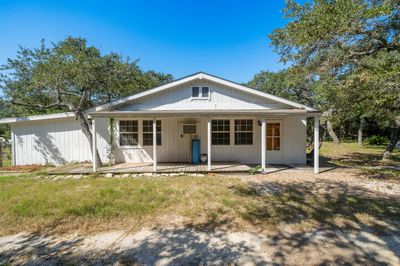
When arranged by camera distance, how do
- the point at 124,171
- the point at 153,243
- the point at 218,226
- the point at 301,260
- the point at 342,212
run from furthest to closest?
the point at 124,171, the point at 342,212, the point at 218,226, the point at 153,243, the point at 301,260

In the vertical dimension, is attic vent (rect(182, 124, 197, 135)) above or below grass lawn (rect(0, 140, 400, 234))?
above

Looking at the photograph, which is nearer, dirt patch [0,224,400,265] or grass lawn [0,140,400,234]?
dirt patch [0,224,400,265]

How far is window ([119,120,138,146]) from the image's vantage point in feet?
32.6

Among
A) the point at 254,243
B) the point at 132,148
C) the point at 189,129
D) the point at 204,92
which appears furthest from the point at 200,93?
the point at 254,243

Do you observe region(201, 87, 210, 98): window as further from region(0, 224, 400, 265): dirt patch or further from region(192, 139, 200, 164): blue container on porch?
region(0, 224, 400, 265): dirt patch

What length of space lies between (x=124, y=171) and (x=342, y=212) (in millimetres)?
7134

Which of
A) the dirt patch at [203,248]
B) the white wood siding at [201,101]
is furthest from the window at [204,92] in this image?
the dirt patch at [203,248]

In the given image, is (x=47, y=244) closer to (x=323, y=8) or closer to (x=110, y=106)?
(x=110, y=106)

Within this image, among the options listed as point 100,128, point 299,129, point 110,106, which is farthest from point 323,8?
point 100,128

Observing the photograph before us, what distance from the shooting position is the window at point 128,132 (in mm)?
9938

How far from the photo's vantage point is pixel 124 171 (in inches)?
313

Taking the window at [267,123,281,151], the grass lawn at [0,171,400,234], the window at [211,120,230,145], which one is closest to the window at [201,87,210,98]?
the window at [211,120,230,145]

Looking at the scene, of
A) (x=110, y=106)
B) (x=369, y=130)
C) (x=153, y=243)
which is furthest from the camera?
(x=369, y=130)

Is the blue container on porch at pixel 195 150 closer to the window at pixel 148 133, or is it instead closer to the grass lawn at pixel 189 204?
the window at pixel 148 133
